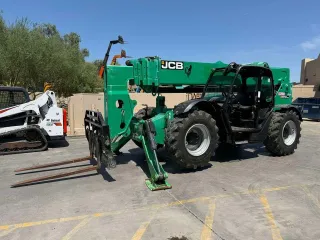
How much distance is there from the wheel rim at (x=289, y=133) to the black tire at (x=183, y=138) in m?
2.66

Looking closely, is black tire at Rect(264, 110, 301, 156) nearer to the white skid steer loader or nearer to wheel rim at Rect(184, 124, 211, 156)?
wheel rim at Rect(184, 124, 211, 156)

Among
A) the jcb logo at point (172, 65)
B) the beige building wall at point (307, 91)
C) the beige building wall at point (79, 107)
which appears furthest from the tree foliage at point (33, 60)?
the beige building wall at point (307, 91)

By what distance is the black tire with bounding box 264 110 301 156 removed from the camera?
7.41 m

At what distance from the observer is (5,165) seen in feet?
23.0

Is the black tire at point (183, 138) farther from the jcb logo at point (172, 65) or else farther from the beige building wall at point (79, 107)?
Result: the beige building wall at point (79, 107)

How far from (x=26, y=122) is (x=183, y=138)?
5210 mm

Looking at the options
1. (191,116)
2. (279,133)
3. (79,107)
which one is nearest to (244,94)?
(279,133)

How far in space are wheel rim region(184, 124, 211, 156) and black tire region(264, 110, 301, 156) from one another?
6.91 feet

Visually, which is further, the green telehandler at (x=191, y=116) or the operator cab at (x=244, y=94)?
the operator cab at (x=244, y=94)

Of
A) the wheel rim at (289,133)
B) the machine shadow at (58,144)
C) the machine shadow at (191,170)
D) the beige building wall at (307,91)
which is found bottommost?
the machine shadow at (58,144)

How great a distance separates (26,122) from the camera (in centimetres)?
869

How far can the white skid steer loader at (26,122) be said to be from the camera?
8.45 m

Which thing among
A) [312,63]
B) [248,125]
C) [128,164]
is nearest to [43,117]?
[128,164]

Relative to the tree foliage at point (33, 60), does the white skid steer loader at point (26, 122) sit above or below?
below
